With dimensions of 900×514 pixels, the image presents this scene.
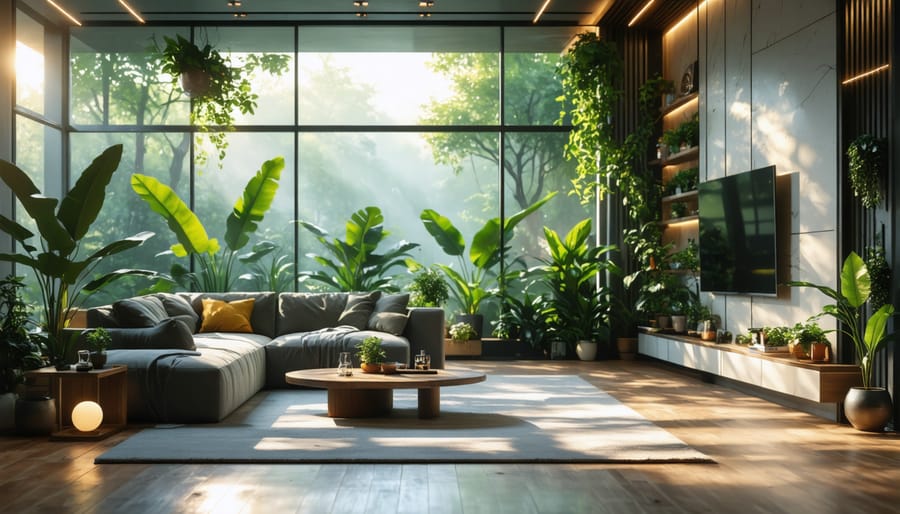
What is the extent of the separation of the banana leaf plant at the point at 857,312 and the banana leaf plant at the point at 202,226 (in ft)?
16.7

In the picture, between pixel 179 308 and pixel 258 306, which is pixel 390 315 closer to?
pixel 258 306

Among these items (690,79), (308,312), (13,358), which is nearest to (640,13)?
(690,79)

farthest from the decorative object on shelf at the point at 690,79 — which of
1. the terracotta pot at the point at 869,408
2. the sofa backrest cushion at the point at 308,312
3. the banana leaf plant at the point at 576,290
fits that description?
the terracotta pot at the point at 869,408

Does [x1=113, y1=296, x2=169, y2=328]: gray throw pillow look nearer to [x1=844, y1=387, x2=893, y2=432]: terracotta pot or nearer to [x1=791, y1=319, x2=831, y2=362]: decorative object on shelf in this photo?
[x1=791, y1=319, x2=831, y2=362]: decorative object on shelf

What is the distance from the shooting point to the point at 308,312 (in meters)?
7.95

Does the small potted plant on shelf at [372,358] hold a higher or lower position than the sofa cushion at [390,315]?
lower

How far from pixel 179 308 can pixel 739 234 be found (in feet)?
14.2

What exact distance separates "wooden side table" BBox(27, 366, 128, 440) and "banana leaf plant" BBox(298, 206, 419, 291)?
12.9 ft

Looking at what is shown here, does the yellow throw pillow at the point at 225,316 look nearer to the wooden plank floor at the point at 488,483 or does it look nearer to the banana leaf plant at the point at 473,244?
the banana leaf plant at the point at 473,244

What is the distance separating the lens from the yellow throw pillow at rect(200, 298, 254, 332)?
7727 millimetres

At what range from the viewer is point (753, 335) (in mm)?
6836

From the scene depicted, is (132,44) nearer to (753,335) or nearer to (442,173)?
(442,173)

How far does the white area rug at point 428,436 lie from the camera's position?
441 cm

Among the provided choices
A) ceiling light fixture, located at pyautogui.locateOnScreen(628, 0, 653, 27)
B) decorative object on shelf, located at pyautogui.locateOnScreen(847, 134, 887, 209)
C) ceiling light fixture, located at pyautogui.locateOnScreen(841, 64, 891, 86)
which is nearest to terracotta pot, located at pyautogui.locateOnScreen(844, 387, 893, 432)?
decorative object on shelf, located at pyautogui.locateOnScreen(847, 134, 887, 209)
